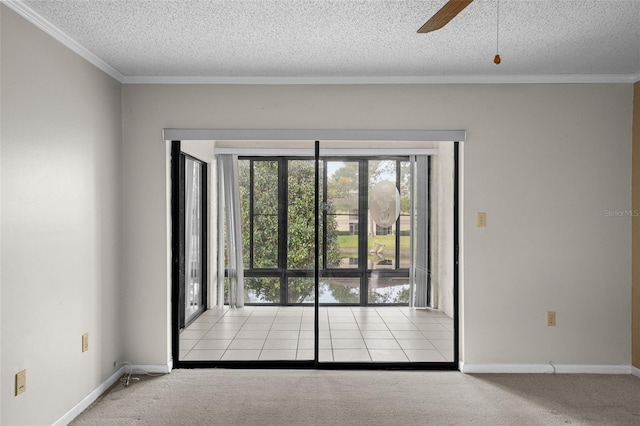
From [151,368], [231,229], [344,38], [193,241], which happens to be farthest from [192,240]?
[344,38]

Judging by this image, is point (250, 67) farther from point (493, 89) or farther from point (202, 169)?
point (493, 89)

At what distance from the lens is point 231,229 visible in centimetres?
405

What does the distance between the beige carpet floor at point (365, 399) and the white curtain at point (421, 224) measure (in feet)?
2.63

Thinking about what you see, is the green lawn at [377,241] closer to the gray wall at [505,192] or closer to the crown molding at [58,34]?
the gray wall at [505,192]

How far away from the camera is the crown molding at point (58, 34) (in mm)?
2502

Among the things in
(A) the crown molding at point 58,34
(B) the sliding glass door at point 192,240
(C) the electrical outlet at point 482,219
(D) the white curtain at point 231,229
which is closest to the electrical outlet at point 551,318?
(C) the electrical outlet at point 482,219

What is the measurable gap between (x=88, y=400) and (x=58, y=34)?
93.3 inches

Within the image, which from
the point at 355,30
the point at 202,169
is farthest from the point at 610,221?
the point at 202,169

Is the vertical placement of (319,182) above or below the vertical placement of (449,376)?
above

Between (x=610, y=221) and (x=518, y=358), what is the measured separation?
133 centimetres

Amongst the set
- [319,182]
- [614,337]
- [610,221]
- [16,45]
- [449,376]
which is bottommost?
[449,376]

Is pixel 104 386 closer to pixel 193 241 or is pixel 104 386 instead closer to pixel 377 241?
pixel 193 241

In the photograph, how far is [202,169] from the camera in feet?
13.3

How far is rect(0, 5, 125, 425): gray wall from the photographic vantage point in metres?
2.48
